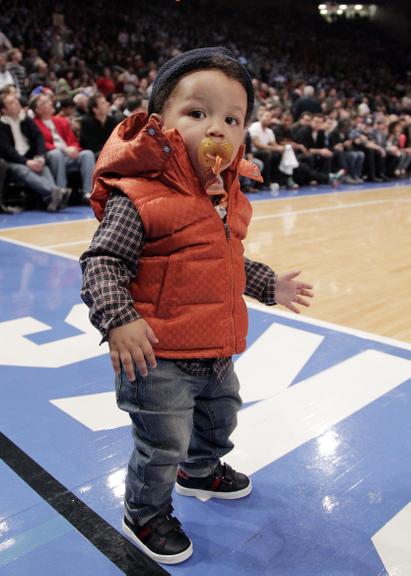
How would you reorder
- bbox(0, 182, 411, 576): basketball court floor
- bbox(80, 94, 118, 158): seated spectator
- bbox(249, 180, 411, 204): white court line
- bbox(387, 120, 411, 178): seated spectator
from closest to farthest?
1. bbox(0, 182, 411, 576): basketball court floor
2. bbox(80, 94, 118, 158): seated spectator
3. bbox(249, 180, 411, 204): white court line
4. bbox(387, 120, 411, 178): seated spectator

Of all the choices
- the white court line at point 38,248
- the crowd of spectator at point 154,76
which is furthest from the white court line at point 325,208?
the white court line at point 38,248

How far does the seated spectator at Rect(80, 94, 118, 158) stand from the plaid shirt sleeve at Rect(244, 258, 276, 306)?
5528 millimetres

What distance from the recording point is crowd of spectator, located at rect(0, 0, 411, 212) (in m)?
6.25

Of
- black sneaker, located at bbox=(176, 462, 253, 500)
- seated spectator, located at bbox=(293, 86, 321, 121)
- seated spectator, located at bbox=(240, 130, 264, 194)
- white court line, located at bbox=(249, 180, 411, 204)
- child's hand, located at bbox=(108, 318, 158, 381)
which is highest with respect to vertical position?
child's hand, located at bbox=(108, 318, 158, 381)

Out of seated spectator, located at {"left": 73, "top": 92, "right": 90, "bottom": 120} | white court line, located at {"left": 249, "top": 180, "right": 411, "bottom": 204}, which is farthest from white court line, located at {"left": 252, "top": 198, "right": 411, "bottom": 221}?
seated spectator, located at {"left": 73, "top": 92, "right": 90, "bottom": 120}

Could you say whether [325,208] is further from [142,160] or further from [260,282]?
[142,160]

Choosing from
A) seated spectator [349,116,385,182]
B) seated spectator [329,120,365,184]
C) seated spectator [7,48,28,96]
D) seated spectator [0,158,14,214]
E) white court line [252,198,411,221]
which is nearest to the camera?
seated spectator [0,158,14,214]

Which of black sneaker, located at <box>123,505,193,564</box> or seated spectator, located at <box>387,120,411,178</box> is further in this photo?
seated spectator, located at <box>387,120,411,178</box>

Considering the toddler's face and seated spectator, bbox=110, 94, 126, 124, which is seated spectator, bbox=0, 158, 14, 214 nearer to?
seated spectator, bbox=110, 94, 126, 124

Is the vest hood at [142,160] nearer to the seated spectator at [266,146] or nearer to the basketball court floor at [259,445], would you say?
the basketball court floor at [259,445]

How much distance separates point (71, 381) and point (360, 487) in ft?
3.67

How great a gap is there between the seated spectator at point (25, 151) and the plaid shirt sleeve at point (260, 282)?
4.81 m

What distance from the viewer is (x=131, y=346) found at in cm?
106

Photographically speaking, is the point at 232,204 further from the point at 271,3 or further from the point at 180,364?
the point at 271,3
